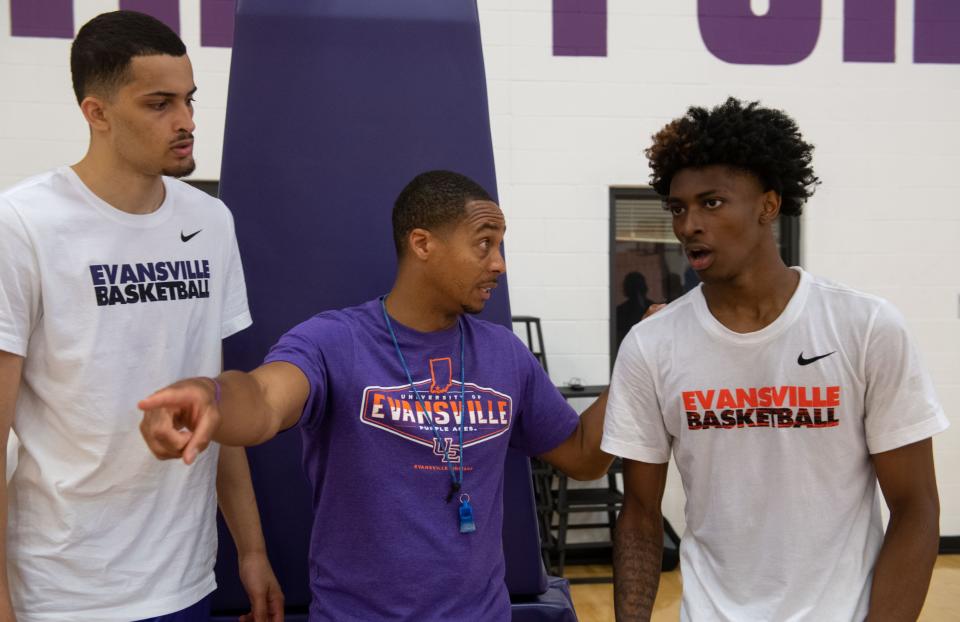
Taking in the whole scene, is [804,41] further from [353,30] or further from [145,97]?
[145,97]

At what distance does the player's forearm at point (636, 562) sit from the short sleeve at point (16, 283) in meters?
0.98

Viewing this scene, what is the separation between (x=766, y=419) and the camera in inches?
52.9

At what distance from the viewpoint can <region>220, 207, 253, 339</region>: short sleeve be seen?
150cm

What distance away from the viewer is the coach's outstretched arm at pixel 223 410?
0.96 meters

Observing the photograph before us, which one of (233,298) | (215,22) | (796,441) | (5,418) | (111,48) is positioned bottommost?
(796,441)

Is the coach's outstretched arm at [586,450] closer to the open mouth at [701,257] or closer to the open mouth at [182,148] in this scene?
the open mouth at [701,257]

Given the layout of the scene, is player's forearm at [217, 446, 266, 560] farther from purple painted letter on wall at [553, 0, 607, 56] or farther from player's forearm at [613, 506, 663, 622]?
purple painted letter on wall at [553, 0, 607, 56]

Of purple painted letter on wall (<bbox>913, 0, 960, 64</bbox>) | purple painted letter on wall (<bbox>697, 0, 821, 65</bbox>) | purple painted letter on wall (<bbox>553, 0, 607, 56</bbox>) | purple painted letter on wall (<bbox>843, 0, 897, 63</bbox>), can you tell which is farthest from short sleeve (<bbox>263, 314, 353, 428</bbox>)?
purple painted letter on wall (<bbox>913, 0, 960, 64</bbox>)

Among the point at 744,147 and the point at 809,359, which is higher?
→ the point at 744,147

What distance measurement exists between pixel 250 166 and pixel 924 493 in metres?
1.36

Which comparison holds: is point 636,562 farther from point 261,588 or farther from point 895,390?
point 261,588

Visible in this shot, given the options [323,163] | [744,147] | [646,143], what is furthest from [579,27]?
[744,147]

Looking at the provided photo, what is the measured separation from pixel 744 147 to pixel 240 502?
104 centimetres

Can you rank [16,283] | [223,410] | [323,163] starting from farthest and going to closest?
[323,163] → [16,283] → [223,410]
